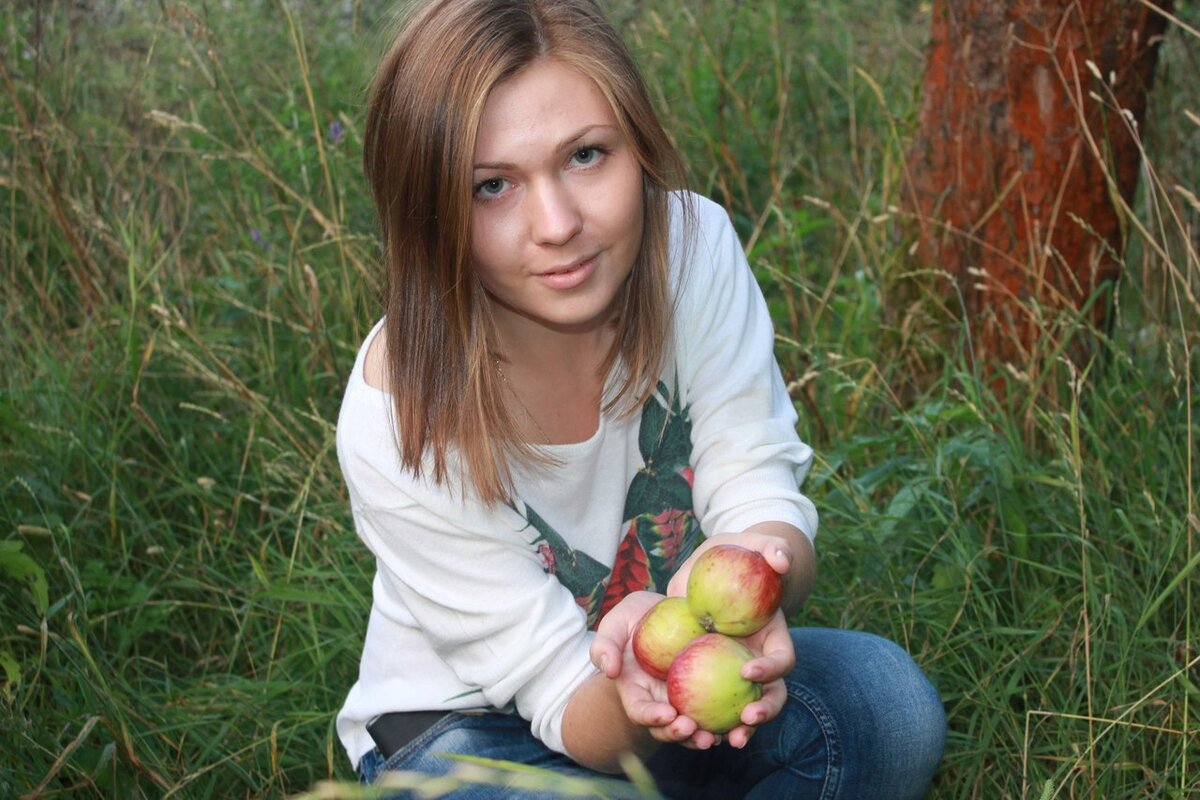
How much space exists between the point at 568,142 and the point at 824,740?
0.83 meters

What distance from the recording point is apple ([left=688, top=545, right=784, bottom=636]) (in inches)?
56.2

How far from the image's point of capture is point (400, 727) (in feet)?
5.85

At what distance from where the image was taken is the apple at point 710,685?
1359 mm

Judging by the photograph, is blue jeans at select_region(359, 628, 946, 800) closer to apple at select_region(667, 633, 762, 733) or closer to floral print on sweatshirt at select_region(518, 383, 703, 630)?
floral print on sweatshirt at select_region(518, 383, 703, 630)

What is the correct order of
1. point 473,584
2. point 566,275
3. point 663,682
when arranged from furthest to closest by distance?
point 473,584 → point 566,275 → point 663,682

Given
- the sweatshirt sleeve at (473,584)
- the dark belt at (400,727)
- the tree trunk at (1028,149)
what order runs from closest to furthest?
the sweatshirt sleeve at (473,584) < the dark belt at (400,727) < the tree trunk at (1028,149)

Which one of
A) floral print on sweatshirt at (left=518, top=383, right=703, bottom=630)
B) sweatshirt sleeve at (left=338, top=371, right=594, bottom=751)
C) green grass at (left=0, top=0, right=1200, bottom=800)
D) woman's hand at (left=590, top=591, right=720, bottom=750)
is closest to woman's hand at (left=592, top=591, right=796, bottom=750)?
woman's hand at (left=590, top=591, right=720, bottom=750)

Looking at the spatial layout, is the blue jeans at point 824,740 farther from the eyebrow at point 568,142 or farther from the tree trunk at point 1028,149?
the tree trunk at point 1028,149

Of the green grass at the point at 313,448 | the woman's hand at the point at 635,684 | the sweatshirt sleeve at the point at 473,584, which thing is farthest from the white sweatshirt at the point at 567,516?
the green grass at the point at 313,448

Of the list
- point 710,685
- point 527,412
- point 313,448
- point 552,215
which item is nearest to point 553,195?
point 552,215

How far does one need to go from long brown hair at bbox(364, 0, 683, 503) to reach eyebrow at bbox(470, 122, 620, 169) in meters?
0.02

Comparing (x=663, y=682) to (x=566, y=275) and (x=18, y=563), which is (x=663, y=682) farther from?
(x=18, y=563)

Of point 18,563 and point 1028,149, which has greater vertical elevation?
point 1028,149

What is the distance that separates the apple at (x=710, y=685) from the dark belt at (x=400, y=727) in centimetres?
51
